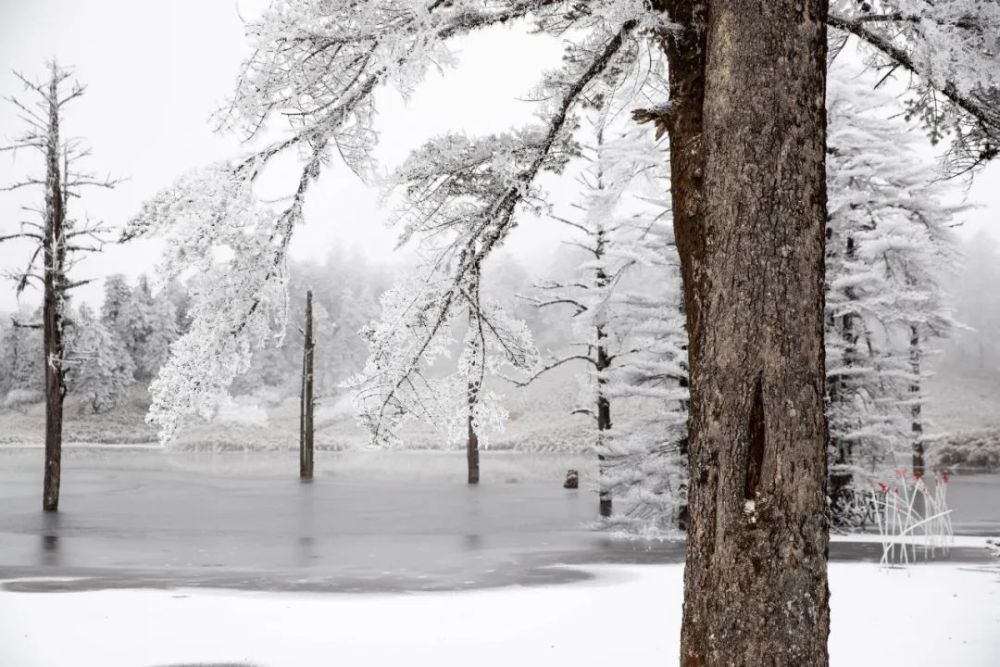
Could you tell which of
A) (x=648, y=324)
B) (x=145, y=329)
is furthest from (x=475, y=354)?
(x=145, y=329)

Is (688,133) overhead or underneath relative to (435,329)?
overhead

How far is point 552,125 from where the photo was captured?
5.31 meters

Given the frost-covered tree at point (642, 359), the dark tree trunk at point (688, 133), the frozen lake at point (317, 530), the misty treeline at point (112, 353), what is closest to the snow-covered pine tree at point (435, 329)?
the dark tree trunk at point (688, 133)

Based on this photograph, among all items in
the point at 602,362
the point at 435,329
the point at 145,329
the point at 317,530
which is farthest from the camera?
the point at 145,329

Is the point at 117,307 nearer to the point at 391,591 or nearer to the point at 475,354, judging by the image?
the point at 391,591

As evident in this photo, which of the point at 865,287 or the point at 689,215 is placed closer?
the point at 689,215

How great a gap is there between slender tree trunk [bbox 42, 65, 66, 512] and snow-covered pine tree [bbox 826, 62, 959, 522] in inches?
624

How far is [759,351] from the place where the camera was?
327 centimetres

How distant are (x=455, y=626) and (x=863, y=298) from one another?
1067cm

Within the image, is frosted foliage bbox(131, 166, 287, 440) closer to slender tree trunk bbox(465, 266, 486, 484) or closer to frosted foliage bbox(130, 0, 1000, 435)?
frosted foliage bbox(130, 0, 1000, 435)

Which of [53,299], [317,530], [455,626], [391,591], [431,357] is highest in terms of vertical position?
[53,299]

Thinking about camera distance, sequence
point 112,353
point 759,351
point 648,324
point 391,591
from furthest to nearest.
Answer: point 112,353 → point 648,324 → point 391,591 → point 759,351

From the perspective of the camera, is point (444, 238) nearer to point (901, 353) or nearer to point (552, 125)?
point (552, 125)

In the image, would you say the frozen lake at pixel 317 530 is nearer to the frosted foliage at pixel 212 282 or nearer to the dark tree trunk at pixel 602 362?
the dark tree trunk at pixel 602 362
